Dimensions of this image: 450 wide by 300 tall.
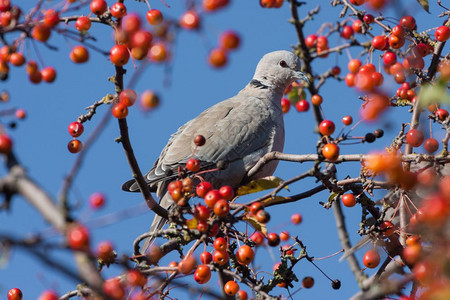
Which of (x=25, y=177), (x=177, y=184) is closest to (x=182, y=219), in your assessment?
(x=177, y=184)

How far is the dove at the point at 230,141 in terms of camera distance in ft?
19.0

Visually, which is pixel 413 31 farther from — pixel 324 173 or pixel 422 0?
pixel 324 173

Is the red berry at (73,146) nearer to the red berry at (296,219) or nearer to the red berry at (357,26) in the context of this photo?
the red berry at (296,219)

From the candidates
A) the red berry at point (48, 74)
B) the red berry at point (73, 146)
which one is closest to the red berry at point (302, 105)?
the red berry at point (73, 146)

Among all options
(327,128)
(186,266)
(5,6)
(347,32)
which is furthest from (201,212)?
(347,32)

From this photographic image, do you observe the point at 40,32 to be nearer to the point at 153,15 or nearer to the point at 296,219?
the point at 153,15

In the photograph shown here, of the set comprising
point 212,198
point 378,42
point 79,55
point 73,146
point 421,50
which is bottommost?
point 212,198

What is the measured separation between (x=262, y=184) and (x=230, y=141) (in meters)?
2.05

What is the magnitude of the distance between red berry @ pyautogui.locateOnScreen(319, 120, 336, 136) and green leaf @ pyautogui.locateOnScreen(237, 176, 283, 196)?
3.11ft

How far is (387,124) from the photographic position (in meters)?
2.91

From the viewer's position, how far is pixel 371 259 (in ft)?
12.1

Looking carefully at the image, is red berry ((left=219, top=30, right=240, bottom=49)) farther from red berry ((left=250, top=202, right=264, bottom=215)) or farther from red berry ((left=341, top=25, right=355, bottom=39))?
red berry ((left=341, top=25, right=355, bottom=39))

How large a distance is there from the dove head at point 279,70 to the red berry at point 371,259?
3440mm

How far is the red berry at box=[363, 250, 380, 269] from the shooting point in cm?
370
